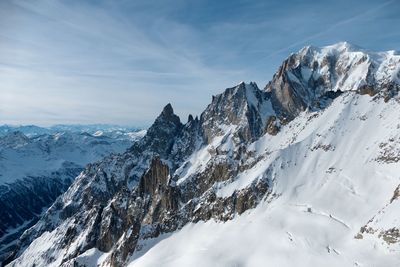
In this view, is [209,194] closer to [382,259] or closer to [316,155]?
[316,155]

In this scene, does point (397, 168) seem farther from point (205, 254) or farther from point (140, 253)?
point (140, 253)

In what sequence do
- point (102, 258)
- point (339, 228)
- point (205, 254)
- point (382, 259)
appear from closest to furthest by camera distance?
point (382, 259) < point (339, 228) < point (205, 254) < point (102, 258)

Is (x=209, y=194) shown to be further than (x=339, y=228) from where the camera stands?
Yes

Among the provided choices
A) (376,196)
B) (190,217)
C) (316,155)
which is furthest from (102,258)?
(376,196)

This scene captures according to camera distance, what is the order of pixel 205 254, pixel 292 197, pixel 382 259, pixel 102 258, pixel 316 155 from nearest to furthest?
1. pixel 382 259
2. pixel 205 254
3. pixel 292 197
4. pixel 316 155
5. pixel 102 258

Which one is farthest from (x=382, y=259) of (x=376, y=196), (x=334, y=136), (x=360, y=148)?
(x=334, y=136)

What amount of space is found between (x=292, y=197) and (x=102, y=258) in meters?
87.5

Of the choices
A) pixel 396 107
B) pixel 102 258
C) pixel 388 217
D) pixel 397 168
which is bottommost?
pixel 102 258

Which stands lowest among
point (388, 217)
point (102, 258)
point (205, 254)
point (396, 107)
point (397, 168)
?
point (102, 258)

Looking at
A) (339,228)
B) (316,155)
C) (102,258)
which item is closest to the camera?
(339,228)

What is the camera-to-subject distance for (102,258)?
199000 mm

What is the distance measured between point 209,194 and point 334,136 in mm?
57235

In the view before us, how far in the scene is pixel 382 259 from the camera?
125 metres

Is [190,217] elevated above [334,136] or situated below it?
below
